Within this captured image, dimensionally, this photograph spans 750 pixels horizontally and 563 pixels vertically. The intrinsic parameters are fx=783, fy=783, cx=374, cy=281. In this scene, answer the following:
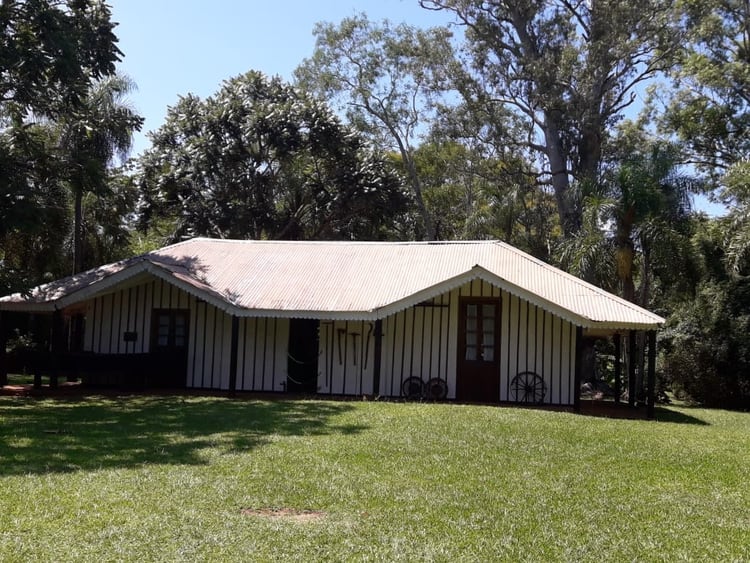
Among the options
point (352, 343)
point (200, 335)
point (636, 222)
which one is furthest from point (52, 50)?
point (636, 222)

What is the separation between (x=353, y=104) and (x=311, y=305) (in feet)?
81.1

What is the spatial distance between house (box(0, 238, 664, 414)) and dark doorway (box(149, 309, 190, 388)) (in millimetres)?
31

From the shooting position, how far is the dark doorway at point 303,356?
20.7 m

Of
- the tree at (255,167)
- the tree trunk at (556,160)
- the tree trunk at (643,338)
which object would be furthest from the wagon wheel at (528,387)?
the tree trunk at (556,160)

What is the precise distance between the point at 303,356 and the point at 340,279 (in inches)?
90.2

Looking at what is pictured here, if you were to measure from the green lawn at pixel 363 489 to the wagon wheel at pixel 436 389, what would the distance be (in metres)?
4.41

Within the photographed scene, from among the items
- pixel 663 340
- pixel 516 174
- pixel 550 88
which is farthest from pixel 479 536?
pixel 516 174

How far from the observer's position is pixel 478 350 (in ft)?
64.6

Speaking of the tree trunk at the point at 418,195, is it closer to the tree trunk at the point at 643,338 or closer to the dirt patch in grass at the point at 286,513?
the tree trunk at the point at 643,338

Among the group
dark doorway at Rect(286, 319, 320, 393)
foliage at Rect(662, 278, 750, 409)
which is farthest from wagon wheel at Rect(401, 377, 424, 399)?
foliage at Rect(662, 278, 750, 409)

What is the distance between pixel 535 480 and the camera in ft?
31.0

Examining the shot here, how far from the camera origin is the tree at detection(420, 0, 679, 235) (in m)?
32.9

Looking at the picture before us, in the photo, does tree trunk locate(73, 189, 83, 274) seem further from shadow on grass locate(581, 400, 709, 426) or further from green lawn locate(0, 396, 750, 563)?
shadow on grass locate(581, 400, 709, 426)

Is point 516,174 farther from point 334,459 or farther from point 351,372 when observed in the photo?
point 334,459
